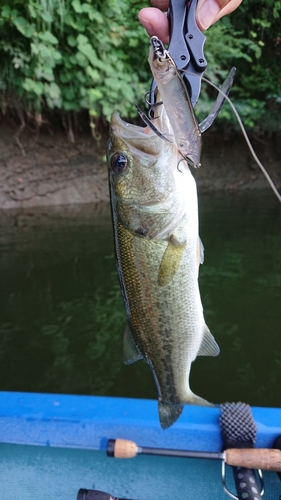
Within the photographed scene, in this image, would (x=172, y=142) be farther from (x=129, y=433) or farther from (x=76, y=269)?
(x=76, y=269)

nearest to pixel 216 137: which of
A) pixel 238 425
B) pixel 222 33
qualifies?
pixel 222 33

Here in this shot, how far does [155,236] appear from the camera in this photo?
1367 mm

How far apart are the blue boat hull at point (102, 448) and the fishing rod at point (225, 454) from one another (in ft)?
0.23

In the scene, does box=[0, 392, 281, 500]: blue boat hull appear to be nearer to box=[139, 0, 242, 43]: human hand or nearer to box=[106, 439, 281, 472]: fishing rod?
box=[106, 439, 281, 472]: fishing rod

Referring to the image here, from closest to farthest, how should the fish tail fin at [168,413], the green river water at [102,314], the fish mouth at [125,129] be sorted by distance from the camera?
the fish mouth at [125,129] < the fish tail fin at [168,413] < the green river water at [102,314]

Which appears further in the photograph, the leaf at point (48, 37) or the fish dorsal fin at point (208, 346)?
the leaf at point (48, 37)

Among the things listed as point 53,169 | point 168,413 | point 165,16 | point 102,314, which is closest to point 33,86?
point 53,169

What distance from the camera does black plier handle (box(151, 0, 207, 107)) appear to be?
1.44 meters

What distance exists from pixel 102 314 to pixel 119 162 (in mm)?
3303

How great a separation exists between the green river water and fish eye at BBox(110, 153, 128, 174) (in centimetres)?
238

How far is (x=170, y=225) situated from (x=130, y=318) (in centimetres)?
35

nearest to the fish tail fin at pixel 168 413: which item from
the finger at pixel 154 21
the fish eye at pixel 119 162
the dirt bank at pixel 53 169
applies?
the fish eye at pixel 119 162

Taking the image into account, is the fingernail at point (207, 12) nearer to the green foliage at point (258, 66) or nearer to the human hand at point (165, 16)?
the human hand at point (165, 16)

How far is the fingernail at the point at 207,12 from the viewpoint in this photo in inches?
57.6
